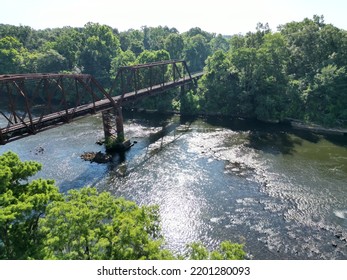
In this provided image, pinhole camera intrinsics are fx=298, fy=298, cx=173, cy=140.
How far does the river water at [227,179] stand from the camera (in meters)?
36.2

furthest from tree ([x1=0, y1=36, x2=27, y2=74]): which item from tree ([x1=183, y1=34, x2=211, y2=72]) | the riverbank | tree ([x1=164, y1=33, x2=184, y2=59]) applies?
the riverbank

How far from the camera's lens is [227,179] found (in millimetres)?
49969

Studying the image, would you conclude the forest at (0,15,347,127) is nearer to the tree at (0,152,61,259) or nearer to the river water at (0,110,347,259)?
the river water at (0,110,347,259)

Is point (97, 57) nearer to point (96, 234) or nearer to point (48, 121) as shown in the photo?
point (48, 121)

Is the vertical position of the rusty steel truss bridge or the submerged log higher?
the rusty steel truss bridge

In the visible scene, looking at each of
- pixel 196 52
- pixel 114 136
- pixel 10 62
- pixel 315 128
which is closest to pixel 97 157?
pixel 114 136

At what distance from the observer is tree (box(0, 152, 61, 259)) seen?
75.0 feet

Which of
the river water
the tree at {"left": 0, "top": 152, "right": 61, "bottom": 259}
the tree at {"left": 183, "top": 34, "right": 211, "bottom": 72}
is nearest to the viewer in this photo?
the tree at {"left": 0, "top": 152, "right": 61, "bottom": 259}

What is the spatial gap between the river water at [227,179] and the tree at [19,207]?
51.4 ft

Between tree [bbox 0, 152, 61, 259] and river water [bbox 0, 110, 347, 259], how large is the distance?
617 inches

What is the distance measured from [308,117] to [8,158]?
7232 cm

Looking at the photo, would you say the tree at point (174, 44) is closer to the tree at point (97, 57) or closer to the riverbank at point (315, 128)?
the tree at point (97, 57)

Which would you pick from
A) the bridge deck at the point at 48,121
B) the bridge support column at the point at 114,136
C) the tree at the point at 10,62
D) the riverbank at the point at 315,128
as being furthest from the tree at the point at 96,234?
the tree at the point at 10,62

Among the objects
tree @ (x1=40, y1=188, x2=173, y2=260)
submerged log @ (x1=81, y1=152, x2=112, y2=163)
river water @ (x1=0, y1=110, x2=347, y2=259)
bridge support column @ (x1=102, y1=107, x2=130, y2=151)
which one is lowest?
river water @ (x1=0, y1=110, x2=347, y2=259)
